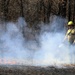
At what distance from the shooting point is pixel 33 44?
1980cm

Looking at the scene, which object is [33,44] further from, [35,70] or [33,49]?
[35,70]

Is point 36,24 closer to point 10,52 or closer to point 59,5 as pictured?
point 59,5

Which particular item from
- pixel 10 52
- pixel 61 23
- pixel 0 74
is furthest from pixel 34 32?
pixel 0 74

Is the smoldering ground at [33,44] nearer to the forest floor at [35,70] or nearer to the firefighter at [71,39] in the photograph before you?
the firefighter at [71,39]

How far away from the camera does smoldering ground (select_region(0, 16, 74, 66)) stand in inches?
605

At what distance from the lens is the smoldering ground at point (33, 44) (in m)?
15.4

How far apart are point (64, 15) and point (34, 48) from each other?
3246mm

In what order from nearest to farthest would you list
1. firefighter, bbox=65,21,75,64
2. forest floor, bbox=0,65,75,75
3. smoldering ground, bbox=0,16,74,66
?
forest floor, bbox=0,65,75,75 < firefighter, bbox=65,21,75,64 < smoldering ground, bbox=0,16,74,66

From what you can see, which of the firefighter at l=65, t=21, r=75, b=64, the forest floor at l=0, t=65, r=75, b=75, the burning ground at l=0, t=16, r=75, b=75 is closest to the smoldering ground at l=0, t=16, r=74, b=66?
the burning ground at l=0, t=16, r=75, b=75

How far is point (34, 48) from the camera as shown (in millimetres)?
18812

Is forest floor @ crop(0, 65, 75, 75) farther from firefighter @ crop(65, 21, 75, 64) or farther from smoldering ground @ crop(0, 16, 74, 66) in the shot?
firefighter @ crop(65, 21, 75, 64)

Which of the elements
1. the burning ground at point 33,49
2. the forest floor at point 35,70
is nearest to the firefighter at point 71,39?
the burning ground at point 33,49

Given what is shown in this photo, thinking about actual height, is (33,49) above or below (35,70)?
above

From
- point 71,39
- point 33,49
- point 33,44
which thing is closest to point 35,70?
point 71,39
